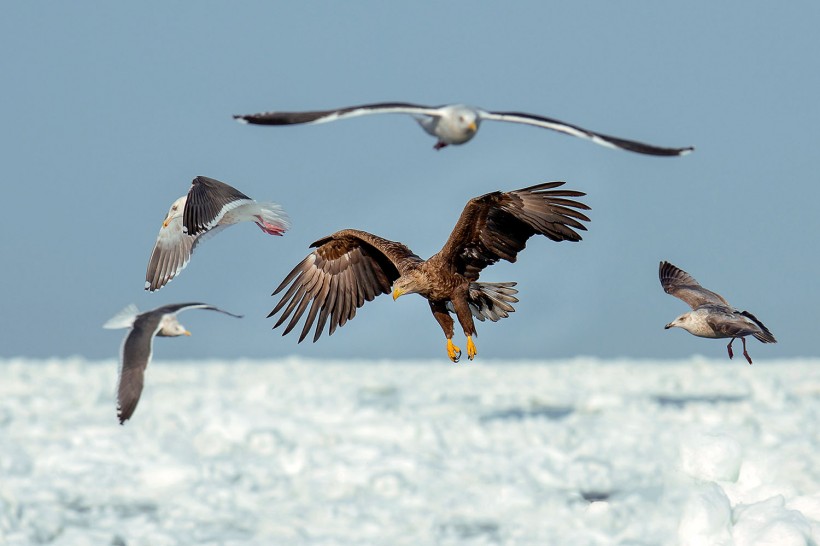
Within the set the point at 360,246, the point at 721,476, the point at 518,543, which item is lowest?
the point at 518,543

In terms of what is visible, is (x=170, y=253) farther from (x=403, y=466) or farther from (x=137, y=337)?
(x=403, y=466)

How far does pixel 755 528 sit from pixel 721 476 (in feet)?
7.84

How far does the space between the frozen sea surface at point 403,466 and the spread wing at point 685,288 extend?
1640 cm

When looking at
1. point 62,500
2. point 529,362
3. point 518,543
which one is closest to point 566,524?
point 518,543

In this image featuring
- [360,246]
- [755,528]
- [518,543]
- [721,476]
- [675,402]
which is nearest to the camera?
[360,246]

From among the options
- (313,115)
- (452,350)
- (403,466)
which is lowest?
(403,466)

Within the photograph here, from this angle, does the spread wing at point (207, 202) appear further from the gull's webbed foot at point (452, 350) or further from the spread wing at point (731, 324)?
the spread wing at point (731, 324)

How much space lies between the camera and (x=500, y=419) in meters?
53.9

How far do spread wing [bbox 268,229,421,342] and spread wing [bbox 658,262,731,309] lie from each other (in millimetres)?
2555

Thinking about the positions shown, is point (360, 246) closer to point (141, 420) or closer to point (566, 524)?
point (566, 524)

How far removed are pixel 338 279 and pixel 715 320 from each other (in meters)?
3.58

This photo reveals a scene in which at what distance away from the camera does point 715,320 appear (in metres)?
8.56

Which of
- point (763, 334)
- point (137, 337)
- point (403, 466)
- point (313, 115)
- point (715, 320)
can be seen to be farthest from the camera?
point (403, 466)

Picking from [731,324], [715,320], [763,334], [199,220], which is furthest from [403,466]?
[763,334]
